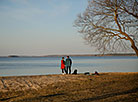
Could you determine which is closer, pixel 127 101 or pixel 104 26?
pixel 127 101

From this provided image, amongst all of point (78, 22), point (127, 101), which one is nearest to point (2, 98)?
point (127, 101)

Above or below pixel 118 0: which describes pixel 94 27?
below

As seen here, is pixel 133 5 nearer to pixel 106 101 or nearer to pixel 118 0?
pixel 118 0

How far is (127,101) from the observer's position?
23.8 ft

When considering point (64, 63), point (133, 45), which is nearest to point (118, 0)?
point (133, 45)

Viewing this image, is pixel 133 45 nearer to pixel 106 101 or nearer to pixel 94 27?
pixel 94 27

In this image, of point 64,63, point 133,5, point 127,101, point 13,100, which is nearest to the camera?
point 127,101

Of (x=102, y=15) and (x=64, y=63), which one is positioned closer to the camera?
(x=102, y=15)

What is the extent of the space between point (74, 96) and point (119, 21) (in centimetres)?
838

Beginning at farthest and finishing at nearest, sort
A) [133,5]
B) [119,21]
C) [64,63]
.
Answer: [64,63]
[119,21]
[133,5]

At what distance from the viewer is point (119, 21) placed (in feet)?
48.1

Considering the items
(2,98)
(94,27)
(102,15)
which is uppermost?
(102,15)

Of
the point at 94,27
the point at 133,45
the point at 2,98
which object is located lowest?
the point at 2,98

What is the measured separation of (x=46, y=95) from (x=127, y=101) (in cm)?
349
